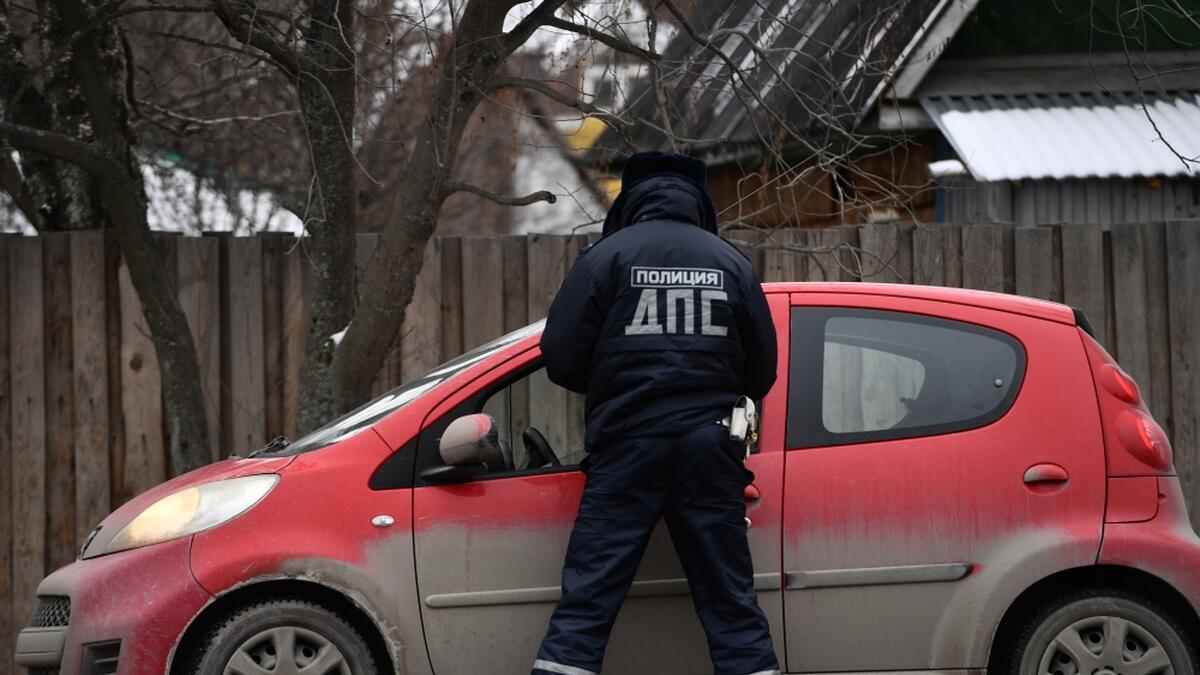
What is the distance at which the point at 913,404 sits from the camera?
16.6ft

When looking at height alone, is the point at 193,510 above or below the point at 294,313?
below

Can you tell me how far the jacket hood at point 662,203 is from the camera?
489cm

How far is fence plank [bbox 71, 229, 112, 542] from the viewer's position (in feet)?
24.2

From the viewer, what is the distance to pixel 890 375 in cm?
507

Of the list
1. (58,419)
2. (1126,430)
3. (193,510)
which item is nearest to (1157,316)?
(1126,430)

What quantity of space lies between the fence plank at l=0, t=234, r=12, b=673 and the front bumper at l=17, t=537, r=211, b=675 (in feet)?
8.40

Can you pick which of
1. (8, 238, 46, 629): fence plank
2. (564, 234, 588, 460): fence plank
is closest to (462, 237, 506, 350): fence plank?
(8, 238, 46, 629): fence plank

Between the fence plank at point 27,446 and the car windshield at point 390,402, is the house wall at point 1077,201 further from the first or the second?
the fence plank at point 27,446

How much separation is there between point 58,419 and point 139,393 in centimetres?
42

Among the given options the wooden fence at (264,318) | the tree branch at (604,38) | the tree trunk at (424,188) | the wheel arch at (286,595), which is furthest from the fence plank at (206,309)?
the wheel arch at (286,595)

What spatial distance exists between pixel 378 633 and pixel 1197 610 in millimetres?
2770

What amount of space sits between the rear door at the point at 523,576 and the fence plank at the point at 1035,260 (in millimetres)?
3385

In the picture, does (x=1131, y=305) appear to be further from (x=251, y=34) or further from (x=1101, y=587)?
(x=251, y=34)

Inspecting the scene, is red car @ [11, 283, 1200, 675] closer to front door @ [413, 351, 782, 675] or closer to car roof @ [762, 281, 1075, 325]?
front door @ [413, 351, 782, 675]
